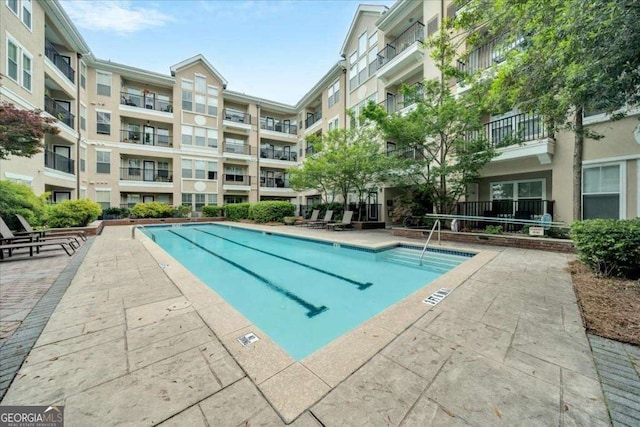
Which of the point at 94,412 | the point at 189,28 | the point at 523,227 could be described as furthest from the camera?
the point at 189,28

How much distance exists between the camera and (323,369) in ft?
6.87

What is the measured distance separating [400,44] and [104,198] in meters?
23.9

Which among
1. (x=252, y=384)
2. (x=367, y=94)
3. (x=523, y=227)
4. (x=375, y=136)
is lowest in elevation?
(x=252, y=384)

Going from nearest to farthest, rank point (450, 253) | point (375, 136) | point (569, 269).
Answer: point (569, 269) < point (450, 253) < point (375, 136)

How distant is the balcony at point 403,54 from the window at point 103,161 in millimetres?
21063

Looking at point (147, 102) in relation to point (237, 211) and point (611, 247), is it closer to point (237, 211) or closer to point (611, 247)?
point (237, 211)

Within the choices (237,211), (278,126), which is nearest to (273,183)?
(278,126)

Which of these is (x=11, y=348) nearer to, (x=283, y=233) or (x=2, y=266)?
(x=2, y=266)

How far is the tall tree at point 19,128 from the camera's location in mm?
6840

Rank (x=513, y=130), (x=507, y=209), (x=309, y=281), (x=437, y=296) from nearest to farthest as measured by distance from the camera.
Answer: (x=437, y=296) < (x=309, y=281) < (x=513, y=130) < (x=507, y=209)

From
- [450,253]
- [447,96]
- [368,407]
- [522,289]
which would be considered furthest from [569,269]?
[447,96]

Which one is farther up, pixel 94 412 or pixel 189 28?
pixel 189 28

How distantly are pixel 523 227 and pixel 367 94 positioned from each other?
500 inches

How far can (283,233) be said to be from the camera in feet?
39.9
